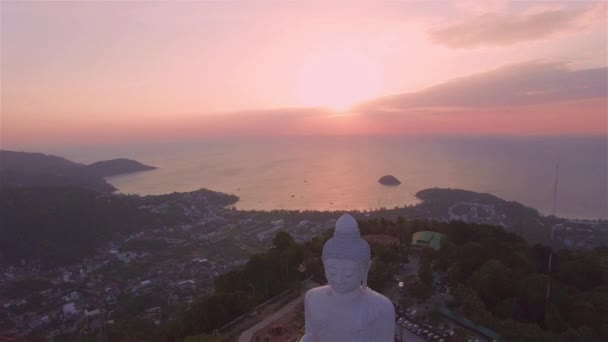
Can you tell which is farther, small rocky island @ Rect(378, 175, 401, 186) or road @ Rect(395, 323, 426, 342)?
small rocky island @ Rect(378, 175, 401, 186)

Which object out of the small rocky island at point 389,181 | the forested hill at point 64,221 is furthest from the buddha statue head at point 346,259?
the small rocky island at point 389,181

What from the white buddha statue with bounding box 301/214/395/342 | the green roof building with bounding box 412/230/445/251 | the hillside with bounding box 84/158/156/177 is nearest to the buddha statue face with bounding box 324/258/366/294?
the white buddha statue with bounding box 301/214/395/342

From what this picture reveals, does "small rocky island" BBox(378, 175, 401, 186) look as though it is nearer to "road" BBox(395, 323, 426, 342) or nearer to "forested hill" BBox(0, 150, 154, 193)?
"forested hill" BBox(0, 150, 154, 193)

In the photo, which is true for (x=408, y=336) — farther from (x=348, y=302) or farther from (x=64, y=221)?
(x=64, y=221)

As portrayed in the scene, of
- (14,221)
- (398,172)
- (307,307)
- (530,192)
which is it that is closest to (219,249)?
(14,221)

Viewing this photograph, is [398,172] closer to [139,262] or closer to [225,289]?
[139,262]

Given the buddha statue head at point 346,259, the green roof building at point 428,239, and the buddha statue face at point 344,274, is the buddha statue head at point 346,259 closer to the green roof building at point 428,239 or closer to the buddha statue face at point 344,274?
the buddha statue face at point 344,274

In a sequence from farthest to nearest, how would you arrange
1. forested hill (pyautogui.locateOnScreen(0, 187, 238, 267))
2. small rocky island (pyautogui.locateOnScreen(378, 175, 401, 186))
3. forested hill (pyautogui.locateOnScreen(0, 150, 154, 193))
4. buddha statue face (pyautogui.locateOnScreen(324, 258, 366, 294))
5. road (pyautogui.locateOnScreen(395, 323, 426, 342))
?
small rocky island (pyautogui.locateOnScreen(378, 175, 401, 186))
forested hill (pyautogui.locateOnScreen(0, 150, 154, 193))
forested hill (pyautogui.locateOnScreen(0, 187, 238, 267))
road (pyautogui.locateOnScreen(395, 323, 426, 342))
buddha statue face (pyautogui.locateOnScreen(324, 258, 366, 294))

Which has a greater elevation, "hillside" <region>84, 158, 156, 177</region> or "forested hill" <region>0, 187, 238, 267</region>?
"forested hill" <region>0, 187, 238, 267</region>
